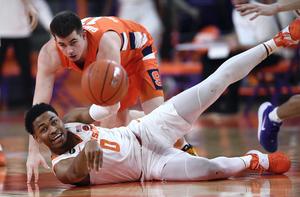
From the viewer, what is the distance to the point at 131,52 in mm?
3764

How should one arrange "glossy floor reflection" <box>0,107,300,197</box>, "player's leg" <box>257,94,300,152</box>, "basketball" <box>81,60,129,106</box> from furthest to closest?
"player's leg" <box>257,94,300,152</box> < "basketball" <box>81,60,129,106</box> < "glossy floor reflection" <box>0,107,300,197</box>

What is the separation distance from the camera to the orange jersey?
137 inches

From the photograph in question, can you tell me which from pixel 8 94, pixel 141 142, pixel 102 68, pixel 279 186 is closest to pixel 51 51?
pixel 102 68

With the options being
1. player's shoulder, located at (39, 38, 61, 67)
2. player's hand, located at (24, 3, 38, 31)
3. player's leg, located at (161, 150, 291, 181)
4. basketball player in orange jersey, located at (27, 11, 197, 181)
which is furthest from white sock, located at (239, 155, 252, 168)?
player's hand, located at (24, 3, 38, 31)

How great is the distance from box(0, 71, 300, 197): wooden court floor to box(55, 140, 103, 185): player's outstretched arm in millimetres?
88

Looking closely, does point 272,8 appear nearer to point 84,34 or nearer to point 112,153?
point 84,34

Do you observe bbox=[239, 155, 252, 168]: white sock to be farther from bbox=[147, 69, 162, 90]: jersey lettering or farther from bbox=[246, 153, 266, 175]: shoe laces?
bbox=[147, 69, 162, 90]: jersey lettering

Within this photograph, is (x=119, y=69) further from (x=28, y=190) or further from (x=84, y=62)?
(x=28, y=190)

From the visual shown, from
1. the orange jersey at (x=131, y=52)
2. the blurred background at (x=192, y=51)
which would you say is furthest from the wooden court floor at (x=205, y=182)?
the blurred background at (x=192, y=51)

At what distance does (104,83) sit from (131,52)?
1.00 meters

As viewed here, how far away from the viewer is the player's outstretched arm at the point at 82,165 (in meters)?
2.46

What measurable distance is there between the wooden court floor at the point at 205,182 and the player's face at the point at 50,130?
32 centimetres

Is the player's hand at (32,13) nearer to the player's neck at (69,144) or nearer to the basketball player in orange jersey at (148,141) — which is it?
the basketball player in orange jersey at (148,141)

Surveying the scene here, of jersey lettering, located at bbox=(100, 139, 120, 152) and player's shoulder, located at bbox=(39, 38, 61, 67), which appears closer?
jersey lettering, located at bbox=(100, 139, 120, 152)
